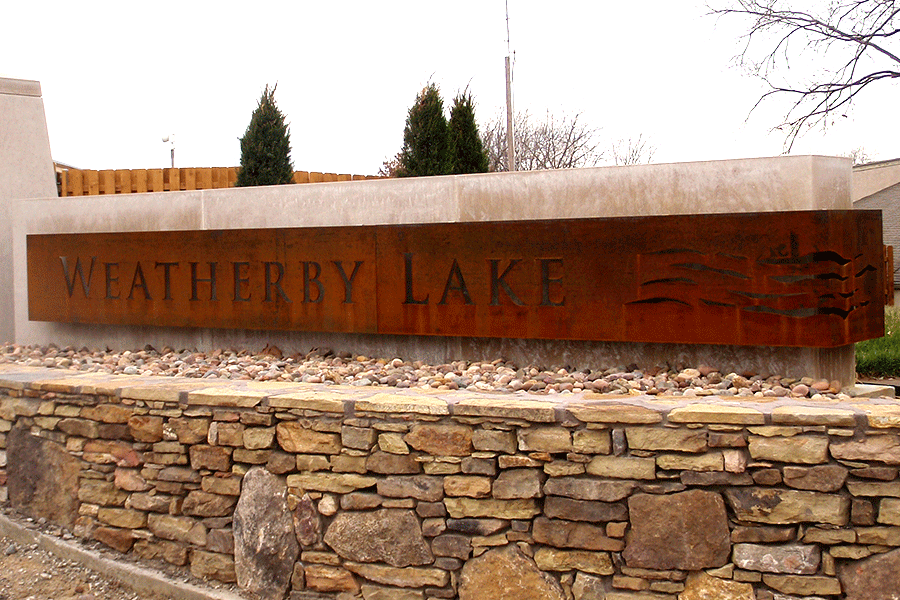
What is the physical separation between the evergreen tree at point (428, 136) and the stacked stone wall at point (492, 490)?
5.86 m

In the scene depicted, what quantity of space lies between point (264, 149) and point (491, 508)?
Answer: 291 inches

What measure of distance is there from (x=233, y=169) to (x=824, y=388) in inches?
409

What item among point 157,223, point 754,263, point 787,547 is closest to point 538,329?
point 754,263

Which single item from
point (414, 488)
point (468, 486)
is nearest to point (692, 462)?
point (468, 486)

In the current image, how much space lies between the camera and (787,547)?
351 cm

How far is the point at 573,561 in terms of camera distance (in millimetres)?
3779

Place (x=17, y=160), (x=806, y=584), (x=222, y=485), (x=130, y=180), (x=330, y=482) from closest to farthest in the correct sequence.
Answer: (x=806, y=584) < (x=330, y=482) < (x=222, y=485) < (x=17, y=160) < (x=130, y=180)

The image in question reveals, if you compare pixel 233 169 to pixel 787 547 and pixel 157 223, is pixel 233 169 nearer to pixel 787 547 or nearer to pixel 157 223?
pixel 157 223

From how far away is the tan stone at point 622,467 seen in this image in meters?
3.66

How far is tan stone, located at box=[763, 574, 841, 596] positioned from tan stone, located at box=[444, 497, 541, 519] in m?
1.01

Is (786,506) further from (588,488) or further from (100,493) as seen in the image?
(100,493)

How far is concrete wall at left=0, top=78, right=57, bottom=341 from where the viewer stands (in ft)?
25.8

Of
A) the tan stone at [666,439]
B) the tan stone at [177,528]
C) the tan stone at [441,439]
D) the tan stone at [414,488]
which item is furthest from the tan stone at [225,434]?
the tan stone at [666,439]

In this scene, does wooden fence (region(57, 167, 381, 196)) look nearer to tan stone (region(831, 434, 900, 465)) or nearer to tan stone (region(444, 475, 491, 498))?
tan stone (region(444, 475, 491, 498))
